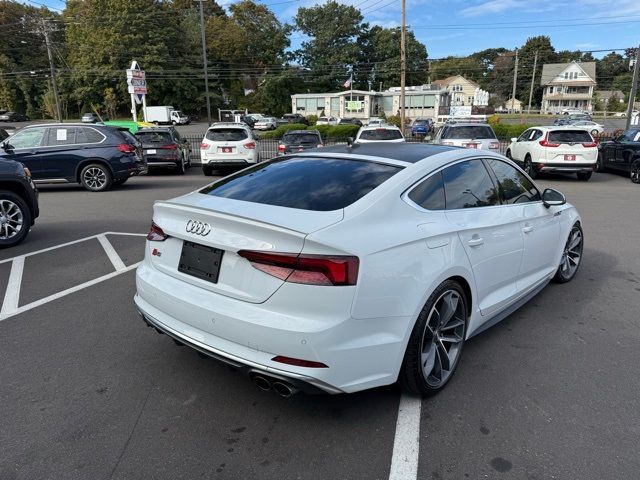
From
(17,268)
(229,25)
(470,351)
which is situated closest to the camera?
(470,351)

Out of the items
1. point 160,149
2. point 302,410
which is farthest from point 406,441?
point 160,149

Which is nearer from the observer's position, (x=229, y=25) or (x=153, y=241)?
(x=153, y=241)

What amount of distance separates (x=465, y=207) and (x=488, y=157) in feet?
2.67

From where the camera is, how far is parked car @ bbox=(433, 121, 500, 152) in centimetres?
1538

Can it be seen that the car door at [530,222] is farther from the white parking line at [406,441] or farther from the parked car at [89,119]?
the parked car at [89,119]

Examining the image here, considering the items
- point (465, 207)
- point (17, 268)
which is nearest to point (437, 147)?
point (465, 207)

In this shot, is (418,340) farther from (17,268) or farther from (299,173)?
(17,268)

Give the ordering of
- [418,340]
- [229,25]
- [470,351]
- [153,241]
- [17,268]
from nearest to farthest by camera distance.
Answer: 1. [418,340]
2. [153,241]
3. [470,351]
4. [17,268]
5. [229,25]

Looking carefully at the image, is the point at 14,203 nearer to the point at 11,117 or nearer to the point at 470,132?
the point at 470,132

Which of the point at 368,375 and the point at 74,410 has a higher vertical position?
the point at 368,375

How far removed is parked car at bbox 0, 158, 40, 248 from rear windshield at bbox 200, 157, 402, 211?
473 centimetres

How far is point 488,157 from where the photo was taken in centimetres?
413

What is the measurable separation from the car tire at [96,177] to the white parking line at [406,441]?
11.6 metres

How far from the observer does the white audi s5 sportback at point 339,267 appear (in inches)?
101
